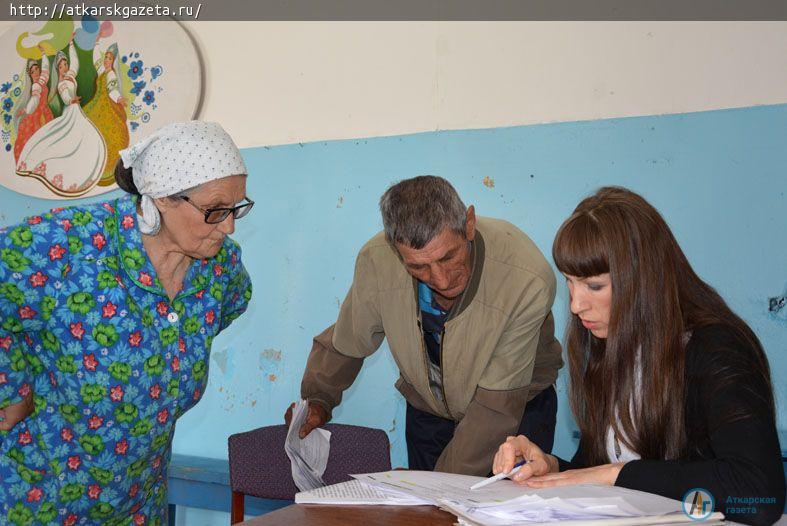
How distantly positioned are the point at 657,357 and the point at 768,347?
1196mm

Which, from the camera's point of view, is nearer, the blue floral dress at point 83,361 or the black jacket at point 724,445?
the black jacket at point 724,445

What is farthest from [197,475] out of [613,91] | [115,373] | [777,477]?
[777,477]

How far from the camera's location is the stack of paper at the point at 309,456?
218cm

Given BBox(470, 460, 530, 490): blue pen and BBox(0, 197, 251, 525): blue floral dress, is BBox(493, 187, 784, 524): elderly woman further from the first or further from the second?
BBox(0, 197, 251, 525): blue floral dress

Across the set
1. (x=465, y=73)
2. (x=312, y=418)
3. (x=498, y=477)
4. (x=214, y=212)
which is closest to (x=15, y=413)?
(x=214, y=212)

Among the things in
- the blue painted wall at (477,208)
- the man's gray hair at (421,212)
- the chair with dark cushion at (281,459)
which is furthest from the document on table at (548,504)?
the blue painted wall at (477,208)

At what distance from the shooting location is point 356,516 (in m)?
1.32

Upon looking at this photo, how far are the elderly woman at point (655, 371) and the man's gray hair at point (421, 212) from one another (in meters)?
0.43

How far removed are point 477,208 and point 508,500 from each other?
174 cm

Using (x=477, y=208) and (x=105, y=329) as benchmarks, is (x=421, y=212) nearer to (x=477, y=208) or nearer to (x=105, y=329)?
(x=105, y=329)

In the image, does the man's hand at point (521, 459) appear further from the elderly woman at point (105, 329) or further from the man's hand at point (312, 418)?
the man's hand at point (312, 418)

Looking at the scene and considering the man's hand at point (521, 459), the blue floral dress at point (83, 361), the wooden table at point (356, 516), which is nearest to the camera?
the wooden table at point (356, 516)

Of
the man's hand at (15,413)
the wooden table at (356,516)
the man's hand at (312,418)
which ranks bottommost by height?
the man's hand at (312,418)

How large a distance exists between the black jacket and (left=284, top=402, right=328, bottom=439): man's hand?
3.58 feet
